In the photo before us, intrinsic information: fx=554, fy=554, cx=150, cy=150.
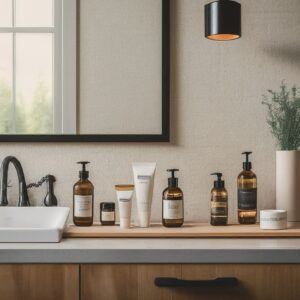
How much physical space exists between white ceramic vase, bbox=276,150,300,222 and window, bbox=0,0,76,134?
0.73 meters

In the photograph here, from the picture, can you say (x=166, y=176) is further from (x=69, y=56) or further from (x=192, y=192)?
(x=69, y=56)

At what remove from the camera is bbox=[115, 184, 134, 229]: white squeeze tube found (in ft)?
5.73

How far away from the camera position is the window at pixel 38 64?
1.94 metres

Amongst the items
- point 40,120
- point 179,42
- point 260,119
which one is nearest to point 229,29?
point 179,42

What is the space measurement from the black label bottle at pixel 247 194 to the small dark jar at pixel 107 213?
0.42m

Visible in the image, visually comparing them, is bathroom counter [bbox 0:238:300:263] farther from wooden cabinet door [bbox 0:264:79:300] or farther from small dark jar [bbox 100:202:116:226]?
small dark jar [bbox 100:202:116:226]

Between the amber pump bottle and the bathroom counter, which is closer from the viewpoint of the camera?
the bathroom counter

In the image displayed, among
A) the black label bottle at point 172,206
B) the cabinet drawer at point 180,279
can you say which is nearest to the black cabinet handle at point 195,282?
the cabinet drawer at point 180,279

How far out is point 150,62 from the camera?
1.95 m

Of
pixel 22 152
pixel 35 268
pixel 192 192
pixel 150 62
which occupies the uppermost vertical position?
pixel 150 62

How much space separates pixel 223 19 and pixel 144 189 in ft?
1.99

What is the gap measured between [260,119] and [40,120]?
78cm

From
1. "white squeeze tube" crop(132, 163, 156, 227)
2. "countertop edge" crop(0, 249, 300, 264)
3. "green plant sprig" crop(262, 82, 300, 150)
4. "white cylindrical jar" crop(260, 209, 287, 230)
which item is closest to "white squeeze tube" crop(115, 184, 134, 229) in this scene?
"white squeeze tube" crop(132, 163, 156, 227)

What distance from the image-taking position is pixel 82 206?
5.87 feet
